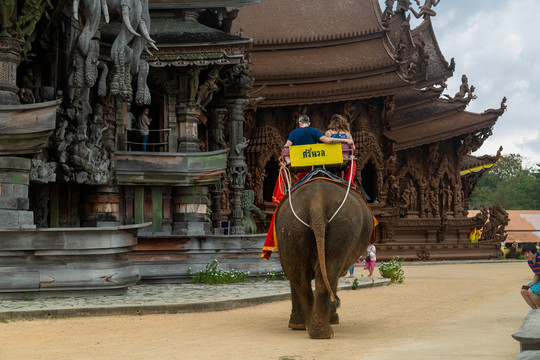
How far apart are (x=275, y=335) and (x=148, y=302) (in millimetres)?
3360

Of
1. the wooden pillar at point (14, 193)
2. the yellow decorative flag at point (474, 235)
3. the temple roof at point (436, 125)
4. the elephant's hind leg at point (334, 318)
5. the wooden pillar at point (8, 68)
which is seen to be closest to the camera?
the elephant's hind leg at point (334, 318)

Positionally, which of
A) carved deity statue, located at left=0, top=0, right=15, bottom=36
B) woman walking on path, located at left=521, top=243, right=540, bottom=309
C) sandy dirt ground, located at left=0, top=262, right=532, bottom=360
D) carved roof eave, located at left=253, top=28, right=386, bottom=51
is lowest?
sandy dirt ground, located at left=0, top=262, right=532, bottom=360

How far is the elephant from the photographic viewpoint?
9047mm

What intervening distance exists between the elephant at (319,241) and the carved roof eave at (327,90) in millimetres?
23423

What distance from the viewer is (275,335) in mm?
9422

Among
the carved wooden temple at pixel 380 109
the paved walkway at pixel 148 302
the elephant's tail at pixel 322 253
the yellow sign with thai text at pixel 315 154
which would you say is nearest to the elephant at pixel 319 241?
the elephant's tail at pixel 322 253

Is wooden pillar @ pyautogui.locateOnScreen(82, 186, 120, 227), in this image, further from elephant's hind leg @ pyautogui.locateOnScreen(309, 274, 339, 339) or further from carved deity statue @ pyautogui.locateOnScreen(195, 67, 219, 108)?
elephant's hind leg @ pyautogui.locateOnScreen(309, 274, 339, 339)

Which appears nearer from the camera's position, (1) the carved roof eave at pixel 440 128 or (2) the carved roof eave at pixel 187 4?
(2) the carved roof eave at pixel 187 4

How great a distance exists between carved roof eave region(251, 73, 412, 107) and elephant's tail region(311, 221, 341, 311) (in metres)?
24.0

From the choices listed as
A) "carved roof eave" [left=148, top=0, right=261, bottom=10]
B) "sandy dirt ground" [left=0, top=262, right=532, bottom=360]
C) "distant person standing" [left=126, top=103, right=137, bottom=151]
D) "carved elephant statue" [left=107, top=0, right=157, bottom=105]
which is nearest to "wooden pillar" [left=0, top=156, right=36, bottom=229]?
"carved elephant statue" [left=107, top=0, right=157, bottom=105]

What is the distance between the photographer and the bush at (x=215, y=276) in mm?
17688

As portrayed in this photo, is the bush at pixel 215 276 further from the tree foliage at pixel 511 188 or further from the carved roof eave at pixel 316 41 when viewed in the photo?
the tree foliage at pixel 511 188

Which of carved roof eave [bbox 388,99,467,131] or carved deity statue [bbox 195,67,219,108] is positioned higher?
carved roof eave [bbox 388,99,467,131]

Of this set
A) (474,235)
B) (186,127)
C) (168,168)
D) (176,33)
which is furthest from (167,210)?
(474,235)
